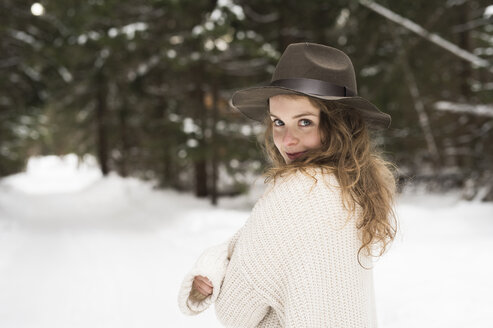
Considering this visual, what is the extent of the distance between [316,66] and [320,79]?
0.19 ft

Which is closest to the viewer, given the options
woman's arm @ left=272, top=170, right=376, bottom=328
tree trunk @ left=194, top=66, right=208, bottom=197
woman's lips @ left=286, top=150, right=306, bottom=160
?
woman's arm @ left=272, top=170, right=376, bottom=328

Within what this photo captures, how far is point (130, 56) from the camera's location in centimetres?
1120

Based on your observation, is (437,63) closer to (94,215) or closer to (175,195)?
(175,195)

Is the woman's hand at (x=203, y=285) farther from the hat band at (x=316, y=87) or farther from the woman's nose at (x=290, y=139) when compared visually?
the hat band at (x=316, y=87)

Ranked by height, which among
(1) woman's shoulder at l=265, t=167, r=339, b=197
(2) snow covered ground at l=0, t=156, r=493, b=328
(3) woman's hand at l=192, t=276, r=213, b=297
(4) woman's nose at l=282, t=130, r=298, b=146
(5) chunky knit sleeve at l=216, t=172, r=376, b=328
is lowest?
(2) snow covered ground at l=0, t=156, r=493, b=328

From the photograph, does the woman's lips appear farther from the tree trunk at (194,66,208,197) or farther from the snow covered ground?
the tree trunk at (194,66,208,197)

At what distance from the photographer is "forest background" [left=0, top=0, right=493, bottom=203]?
8430 mm

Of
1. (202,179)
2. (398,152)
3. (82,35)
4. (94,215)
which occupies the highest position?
(82,35)

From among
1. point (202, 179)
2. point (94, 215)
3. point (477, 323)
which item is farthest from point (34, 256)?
point (477, 323)

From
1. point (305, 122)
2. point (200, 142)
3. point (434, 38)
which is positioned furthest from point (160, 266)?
point (434, 38)

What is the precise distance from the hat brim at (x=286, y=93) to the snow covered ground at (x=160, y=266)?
2715 millimetres

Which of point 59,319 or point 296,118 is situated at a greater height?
point 296,118

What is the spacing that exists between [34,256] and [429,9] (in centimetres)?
1035

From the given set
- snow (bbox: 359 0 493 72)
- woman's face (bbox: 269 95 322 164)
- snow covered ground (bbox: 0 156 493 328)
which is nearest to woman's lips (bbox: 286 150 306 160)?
woman's face (bbox: 269 95 322 164)
